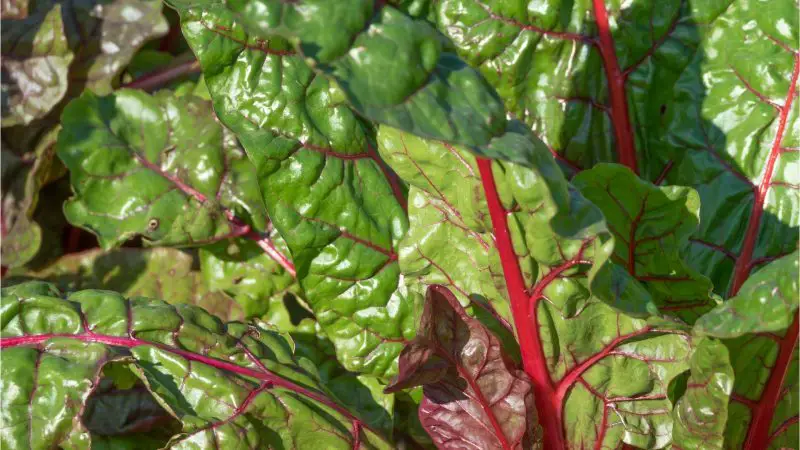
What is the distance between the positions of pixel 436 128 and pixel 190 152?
1139 millimetres

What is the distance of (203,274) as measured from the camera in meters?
2.09

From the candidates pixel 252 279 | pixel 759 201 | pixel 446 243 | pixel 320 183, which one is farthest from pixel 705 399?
pixel 252 279

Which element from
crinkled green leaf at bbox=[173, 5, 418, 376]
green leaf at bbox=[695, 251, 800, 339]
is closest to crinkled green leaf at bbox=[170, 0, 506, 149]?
green leaf at bbox=[695, 251, 800, 339]

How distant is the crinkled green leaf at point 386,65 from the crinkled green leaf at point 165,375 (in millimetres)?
679

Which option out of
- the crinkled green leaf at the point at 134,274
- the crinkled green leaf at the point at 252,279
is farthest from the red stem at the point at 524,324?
the crinkled green leaf at the point at 134,274

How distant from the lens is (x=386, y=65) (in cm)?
99

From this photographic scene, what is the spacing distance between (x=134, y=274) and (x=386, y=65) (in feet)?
4.44

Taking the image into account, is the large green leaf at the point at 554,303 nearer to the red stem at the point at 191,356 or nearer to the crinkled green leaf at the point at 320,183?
the crinkled green leaf at the point at 320,183

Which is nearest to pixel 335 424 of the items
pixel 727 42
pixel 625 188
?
pixel 625 188

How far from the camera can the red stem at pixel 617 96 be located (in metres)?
1.81

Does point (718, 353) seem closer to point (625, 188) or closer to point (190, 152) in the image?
point (625, 188)

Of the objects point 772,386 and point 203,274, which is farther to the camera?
point 203,274

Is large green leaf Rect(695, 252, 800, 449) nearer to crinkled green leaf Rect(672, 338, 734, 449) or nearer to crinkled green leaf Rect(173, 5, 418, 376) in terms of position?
crinkled green leaf Rect(672, 338, 734, 449)

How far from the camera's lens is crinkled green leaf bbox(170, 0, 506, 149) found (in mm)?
961
